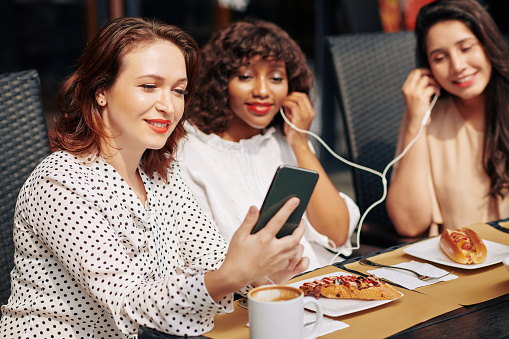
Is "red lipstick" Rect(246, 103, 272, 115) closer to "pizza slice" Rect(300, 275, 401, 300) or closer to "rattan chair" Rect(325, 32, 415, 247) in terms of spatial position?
"rattan chair" Rect(325, 32, 415, 247)

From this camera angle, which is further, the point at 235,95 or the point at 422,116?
the point at 422,116

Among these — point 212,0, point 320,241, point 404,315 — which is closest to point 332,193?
point 320,241

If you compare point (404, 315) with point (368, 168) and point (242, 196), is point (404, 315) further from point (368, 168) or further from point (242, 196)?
point (368, 168)

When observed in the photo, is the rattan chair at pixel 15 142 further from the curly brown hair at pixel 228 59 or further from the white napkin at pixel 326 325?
the white napkin at pixel 326 325

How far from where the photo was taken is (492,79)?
2584mm

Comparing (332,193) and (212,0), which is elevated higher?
(212,0)

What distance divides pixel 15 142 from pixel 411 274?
52.9 inches

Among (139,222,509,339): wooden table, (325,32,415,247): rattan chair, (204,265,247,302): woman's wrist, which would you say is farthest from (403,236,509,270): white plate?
(325,32,415,247): rattan chair

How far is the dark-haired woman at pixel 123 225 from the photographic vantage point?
4.59 ft

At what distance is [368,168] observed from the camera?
2.95 m

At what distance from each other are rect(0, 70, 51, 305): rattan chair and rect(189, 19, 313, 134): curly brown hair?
63 centimetres

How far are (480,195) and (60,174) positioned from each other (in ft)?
5.74

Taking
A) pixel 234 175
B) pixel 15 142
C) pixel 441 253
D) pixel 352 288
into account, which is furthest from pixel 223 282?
pixel 234 175

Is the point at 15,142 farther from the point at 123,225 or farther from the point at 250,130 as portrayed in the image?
the point at 250,130
